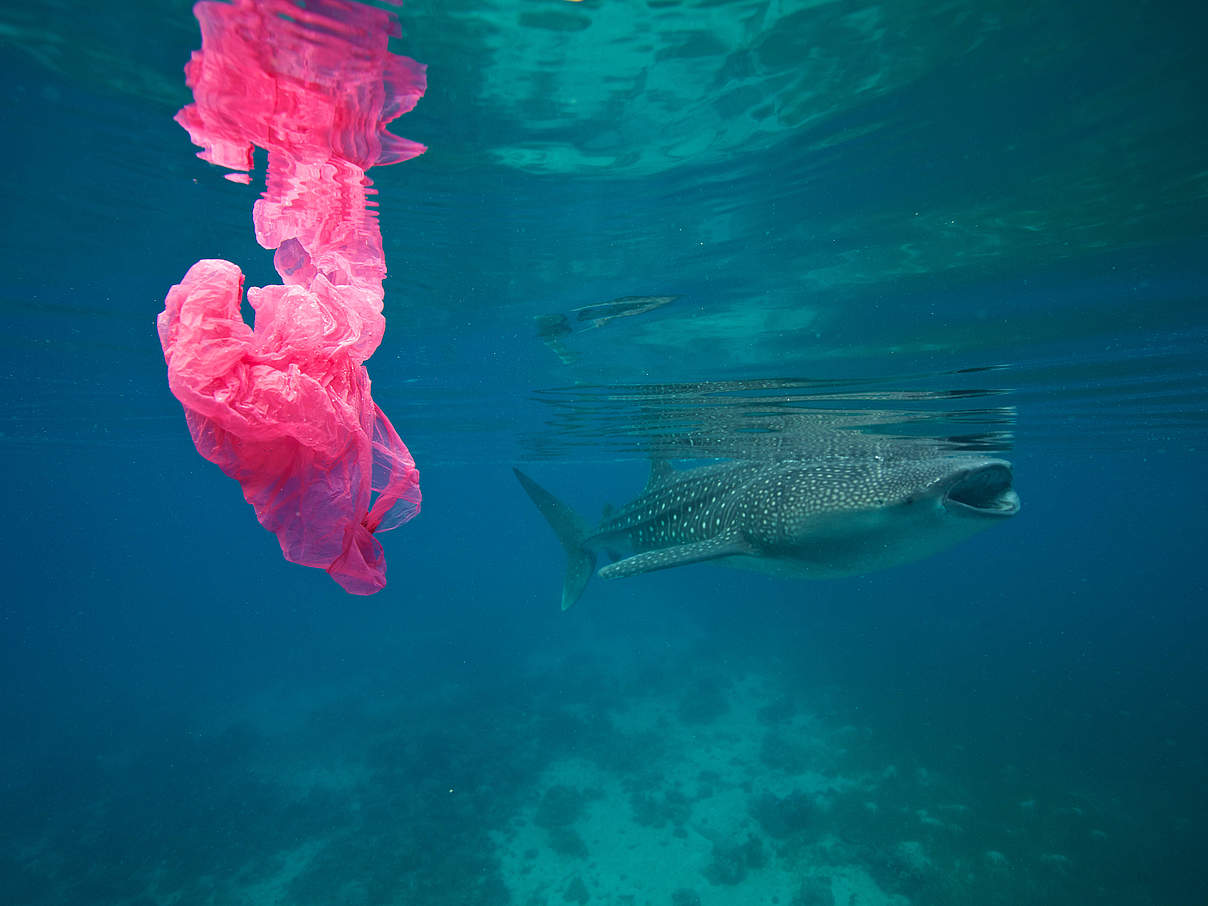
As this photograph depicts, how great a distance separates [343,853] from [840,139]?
1598 cm

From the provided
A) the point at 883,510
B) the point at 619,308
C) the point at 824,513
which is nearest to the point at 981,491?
the point at 883,510

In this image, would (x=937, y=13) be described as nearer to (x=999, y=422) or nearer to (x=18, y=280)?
(x=18, y=280)

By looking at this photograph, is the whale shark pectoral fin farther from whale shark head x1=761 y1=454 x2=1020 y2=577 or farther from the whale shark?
whale shark head x1=761 y1=454 x2=1020 y2=577

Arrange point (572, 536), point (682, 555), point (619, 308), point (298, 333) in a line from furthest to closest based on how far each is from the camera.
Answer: point (572, 536) → point (619, 308) → point (682, 555) → point (298, 333)

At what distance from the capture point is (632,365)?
12.8m

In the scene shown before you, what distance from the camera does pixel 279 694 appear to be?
25.5 m

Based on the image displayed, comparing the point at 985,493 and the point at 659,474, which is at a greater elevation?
the point at 985,493

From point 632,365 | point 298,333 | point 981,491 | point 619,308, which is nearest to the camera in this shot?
point 298,333

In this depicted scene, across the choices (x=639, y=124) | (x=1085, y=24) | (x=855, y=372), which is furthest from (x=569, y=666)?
(x=1085, y=24)

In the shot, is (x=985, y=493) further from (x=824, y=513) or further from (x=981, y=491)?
(x=824, y=513)

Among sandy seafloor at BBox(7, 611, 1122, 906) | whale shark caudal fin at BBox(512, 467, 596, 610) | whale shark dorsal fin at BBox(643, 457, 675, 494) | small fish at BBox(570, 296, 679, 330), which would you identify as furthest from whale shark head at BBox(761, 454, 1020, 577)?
sandy seafloor at BBox(7, 611, 1122, 906)

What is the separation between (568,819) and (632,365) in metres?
10.9

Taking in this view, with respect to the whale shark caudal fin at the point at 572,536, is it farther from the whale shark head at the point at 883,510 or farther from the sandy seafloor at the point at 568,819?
the sandy seafloor at the point at 568,819

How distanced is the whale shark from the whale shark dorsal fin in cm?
66
